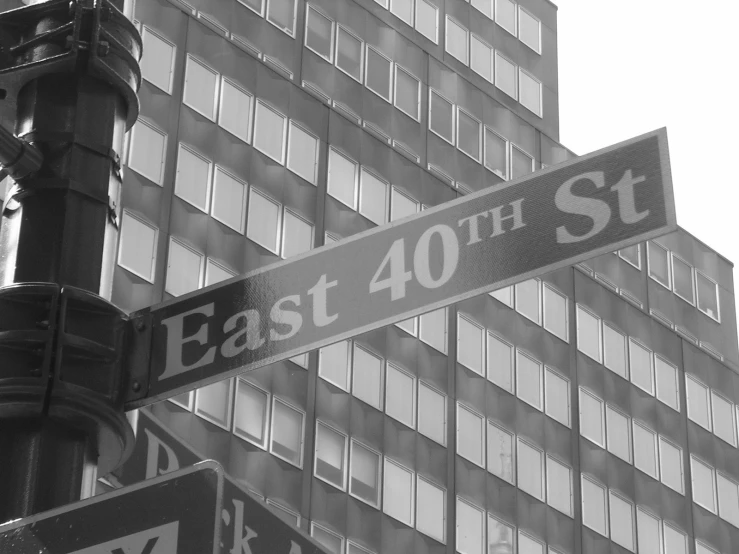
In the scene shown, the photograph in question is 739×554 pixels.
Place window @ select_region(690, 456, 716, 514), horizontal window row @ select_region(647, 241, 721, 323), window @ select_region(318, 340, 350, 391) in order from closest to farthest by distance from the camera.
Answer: window @ select_region(318, 340, 350, 391) → window @ select_region(690, 456, 716, 514) → horizontal window row @ select_region(647, 241, 721, 323)

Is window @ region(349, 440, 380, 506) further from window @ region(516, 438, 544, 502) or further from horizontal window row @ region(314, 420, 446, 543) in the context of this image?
window @ region(516, 438, 544, 502)

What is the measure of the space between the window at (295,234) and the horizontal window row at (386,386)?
2676 mm

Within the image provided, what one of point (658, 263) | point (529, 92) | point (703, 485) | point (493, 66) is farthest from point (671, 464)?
point (493, 66)

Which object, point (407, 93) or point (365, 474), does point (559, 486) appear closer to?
point (365, 474)

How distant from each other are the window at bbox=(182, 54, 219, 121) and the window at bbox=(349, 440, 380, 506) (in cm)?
915

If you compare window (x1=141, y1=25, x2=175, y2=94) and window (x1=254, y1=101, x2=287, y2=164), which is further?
window (x1=254, y1=101, x2=287, y2=164)

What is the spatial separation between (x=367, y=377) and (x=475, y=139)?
12003 millimetres

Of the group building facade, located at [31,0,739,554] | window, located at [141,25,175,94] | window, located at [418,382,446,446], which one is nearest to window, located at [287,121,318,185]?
building facade, located at [31,0,739,554]

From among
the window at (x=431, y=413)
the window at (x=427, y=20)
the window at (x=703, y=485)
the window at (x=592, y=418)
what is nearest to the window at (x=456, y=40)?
the window at (x=427, y=20)

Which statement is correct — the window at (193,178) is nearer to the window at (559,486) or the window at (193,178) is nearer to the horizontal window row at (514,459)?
the horizontal window row at (514,459)

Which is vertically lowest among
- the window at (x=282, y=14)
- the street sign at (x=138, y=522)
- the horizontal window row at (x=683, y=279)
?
the street sign at (x=138, y=522)

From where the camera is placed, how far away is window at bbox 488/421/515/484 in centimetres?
4572

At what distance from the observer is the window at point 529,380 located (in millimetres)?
47969

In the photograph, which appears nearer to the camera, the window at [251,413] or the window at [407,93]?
the window at [251,413]
